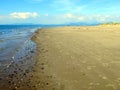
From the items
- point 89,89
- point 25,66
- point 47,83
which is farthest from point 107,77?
point 25,66

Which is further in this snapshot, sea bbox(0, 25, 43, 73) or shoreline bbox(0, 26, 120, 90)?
sea bbox(0, 25, 43, 73)

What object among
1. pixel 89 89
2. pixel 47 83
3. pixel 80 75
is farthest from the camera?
pixel 80 75

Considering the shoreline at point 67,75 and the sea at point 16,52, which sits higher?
the shoreline at point 67,75

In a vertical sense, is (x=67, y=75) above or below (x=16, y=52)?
above

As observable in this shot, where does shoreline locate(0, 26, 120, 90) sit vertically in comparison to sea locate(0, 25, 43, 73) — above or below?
above

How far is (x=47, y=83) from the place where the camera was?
32.9 feet

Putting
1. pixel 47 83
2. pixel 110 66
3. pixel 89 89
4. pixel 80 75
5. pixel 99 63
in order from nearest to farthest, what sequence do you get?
pixel 89 89 < pixel 47 83 < pixel 80 75 < pixel 110 66 < pixel 99 63

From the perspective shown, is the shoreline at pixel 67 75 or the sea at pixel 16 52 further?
the sea at pixel 16 52

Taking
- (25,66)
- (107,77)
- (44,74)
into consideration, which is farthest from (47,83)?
(25,66)

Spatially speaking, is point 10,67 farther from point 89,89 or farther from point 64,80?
point 89,89

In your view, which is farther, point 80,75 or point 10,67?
point 10,67

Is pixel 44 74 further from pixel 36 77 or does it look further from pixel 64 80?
pixel 64 80

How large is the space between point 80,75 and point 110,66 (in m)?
2.34

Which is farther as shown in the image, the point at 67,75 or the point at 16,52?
the point at 16,52
